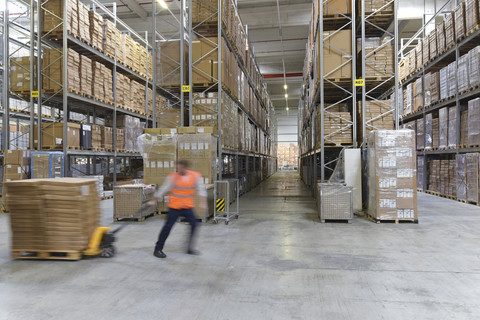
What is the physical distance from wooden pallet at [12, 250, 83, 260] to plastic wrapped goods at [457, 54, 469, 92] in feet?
35.8

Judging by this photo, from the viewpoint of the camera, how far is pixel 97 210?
449cm

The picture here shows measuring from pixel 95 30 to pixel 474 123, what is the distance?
40.6ft

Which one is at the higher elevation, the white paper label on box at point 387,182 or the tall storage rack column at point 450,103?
the tall storage rack column at point 450,103

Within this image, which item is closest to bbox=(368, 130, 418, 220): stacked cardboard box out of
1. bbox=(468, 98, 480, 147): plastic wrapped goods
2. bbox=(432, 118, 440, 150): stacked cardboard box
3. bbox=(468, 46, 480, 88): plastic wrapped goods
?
bbox=(468, 98, 480, 147): plastic wrapped goods

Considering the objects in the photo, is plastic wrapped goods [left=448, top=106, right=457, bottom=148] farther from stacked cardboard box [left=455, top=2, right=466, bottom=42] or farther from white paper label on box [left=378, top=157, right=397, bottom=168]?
white paper label on box [left=378, top=157, right=397, bottom=168]

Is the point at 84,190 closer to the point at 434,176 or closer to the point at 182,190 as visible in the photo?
the point at 182,190

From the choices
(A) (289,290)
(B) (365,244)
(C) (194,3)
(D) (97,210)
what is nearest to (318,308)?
(A) (289,290)

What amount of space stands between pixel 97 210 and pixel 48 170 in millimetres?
4944

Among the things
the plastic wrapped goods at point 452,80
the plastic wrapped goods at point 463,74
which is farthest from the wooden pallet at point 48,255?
the plastic wrapped goods at point 452,80

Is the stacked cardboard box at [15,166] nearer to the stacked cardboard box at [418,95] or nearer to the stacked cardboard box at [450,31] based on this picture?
the stacked cardboard box at [450,31]

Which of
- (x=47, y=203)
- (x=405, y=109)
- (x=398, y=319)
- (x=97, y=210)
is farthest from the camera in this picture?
(x=405, y=109)

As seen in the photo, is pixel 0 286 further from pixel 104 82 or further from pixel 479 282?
pixel 104 82

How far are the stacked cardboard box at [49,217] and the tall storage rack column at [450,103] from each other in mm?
9851

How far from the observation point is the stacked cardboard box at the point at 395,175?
257 inches
